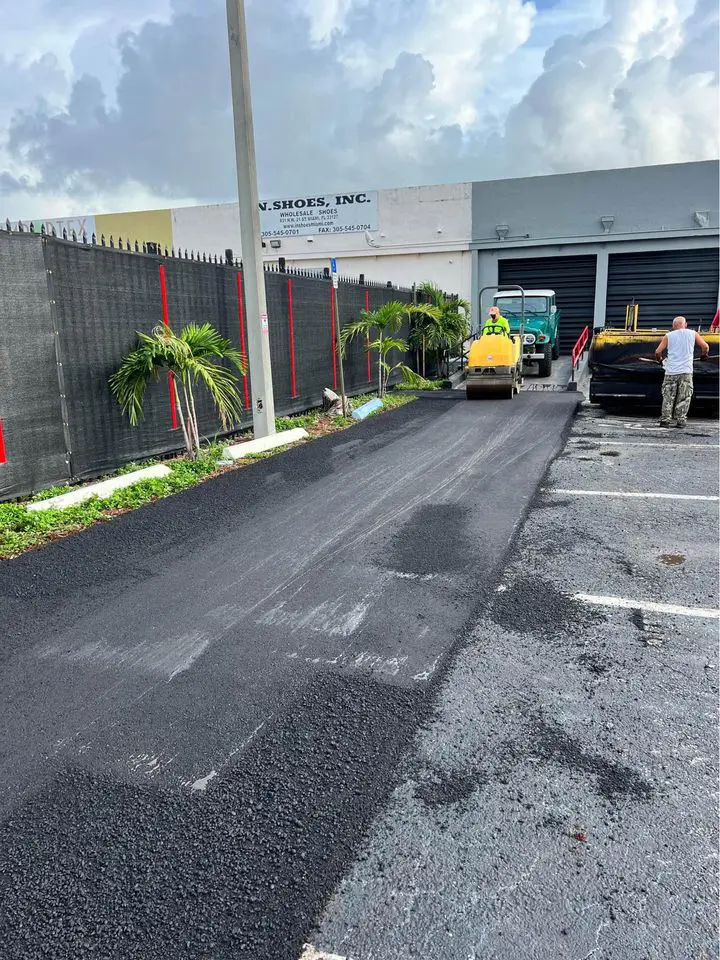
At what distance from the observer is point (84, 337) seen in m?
7.72

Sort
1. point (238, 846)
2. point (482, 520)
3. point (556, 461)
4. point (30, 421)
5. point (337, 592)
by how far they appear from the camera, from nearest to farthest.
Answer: point (238, 846) → point (337, 592) → point (482, 520) → point (30, 421) → point (556, 461)

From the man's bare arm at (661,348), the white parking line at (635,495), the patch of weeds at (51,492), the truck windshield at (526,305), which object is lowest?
the white parking line at (635,495)

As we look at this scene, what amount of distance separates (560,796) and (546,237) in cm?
2678

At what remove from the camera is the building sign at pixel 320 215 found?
28.4 metres

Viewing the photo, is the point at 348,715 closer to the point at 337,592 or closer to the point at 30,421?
the point at 337,592

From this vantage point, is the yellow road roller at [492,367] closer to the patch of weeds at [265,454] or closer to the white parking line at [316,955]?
the patch of weeds at [265,454]

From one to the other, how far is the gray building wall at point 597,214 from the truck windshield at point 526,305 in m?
5.92

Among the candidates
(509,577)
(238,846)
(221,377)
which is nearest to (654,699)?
(509,577)

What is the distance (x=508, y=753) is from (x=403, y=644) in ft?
3.71

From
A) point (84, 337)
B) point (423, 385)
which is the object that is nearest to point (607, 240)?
point (423, 385)

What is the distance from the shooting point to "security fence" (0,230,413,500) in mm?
6824

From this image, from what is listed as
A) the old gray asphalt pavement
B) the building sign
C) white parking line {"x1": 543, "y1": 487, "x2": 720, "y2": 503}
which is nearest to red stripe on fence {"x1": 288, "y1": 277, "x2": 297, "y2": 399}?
white parking line {"x1": 543, "y1": 487, "x2": 720, "y2": 503}

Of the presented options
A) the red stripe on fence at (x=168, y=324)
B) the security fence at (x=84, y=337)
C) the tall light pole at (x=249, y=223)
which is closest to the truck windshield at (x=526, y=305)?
the security fence at (x=84, y=337)

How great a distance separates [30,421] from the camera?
7031 mm
